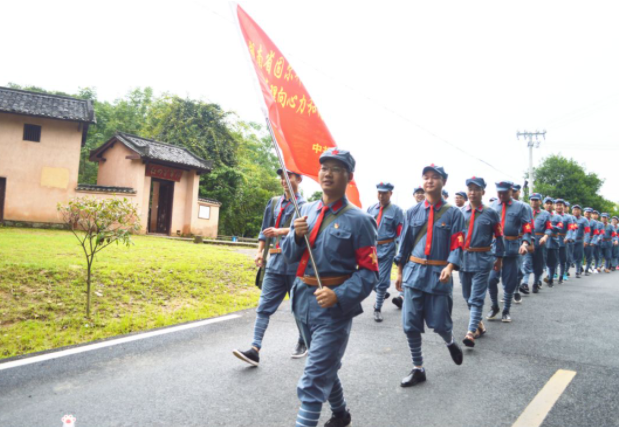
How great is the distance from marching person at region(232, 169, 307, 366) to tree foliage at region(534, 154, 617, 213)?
49.4 m

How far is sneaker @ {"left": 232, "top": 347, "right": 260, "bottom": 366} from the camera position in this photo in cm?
470

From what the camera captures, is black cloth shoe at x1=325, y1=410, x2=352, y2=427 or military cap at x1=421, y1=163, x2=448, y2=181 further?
military cap at x1=421, y1=163, x2=448, y2=181

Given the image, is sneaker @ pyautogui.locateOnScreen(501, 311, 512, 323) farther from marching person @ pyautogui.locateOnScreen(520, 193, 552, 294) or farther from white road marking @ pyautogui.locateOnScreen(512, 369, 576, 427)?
marching person @ pyautogui.locateOnScreen(520, 193, 552, 294)

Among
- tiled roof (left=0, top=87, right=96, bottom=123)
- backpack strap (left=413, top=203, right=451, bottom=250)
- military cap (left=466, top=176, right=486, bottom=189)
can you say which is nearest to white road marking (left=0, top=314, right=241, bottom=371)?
A: backpack strap (left=413, top=203, right=451, bottom=250)

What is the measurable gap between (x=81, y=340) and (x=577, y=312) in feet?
27.2

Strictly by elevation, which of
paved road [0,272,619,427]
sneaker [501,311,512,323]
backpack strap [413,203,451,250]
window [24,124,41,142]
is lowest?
paved road [0,272,619,427]

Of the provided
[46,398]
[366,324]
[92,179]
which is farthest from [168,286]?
[92,179]

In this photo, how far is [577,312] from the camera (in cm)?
844

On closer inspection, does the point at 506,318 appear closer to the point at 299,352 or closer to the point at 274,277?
the point at 299,352

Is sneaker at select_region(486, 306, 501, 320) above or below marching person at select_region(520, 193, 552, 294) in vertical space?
below

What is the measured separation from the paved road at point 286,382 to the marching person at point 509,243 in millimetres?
1016

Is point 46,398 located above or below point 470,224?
below

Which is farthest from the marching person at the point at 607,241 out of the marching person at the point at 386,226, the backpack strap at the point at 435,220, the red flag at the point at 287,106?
the red flag at the point at 287,106

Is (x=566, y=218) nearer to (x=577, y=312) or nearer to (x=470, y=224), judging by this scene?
(x=577, y=312)
